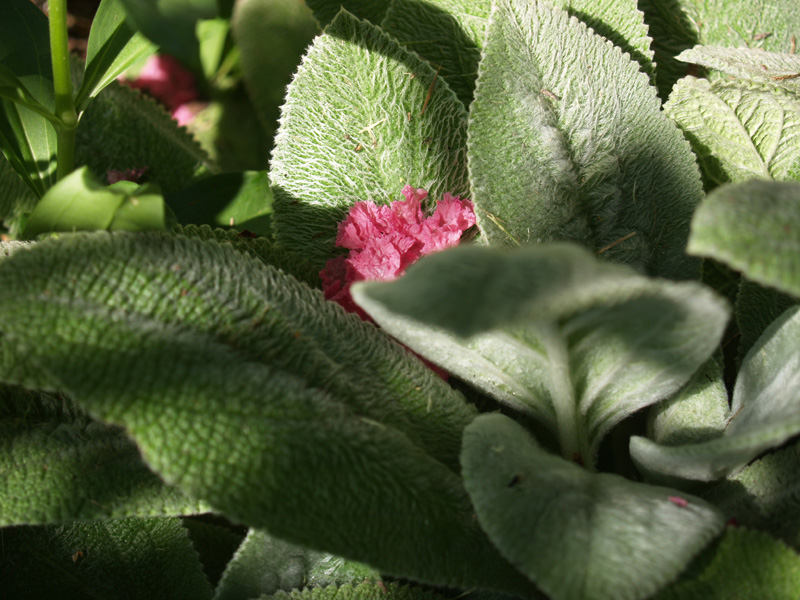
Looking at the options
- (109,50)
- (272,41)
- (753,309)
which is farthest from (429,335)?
(272,41)

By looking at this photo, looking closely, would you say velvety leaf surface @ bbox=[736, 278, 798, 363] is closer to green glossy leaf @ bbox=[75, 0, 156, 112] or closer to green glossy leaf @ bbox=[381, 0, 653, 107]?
green glossy leaf @ bbox=[381, 0, 653, 107]

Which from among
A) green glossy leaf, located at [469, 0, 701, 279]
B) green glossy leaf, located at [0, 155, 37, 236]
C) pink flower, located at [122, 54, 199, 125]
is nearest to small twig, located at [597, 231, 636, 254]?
green glossy leaf, located at [469, 0, 701, 279]

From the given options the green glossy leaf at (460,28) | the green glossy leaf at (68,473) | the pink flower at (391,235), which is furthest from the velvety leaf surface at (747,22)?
the green glossy leaf at (68,473)

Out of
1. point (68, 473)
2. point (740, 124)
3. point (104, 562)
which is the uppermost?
point (740, 124)

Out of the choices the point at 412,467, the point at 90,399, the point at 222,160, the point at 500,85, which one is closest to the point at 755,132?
the point at 500,85

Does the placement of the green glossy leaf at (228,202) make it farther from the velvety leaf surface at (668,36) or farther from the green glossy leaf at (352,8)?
the velvety leaf surface at (668,36)

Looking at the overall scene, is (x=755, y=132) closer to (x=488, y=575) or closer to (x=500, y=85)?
(x=500, y=85)

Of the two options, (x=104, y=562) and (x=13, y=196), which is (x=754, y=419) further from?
(x=13, y=196)
